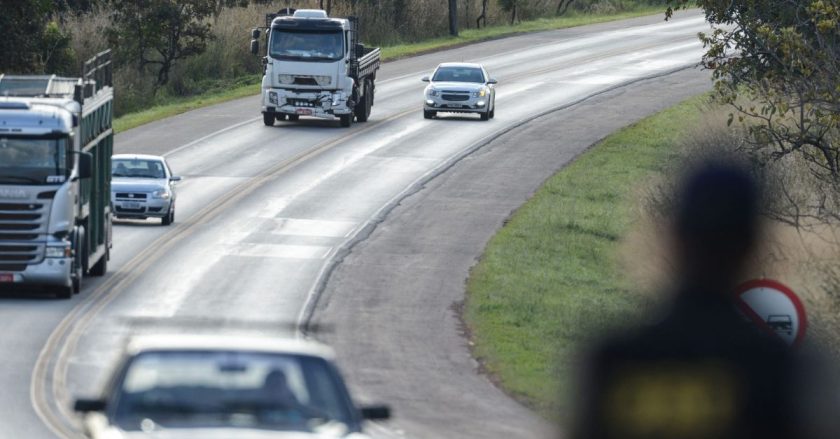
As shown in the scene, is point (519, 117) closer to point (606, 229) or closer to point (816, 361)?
point (606, 229)

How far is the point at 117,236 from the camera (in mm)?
32625

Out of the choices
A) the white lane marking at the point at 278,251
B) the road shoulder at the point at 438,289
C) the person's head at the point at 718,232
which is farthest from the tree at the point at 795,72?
the white lane marking at the point at 278,251

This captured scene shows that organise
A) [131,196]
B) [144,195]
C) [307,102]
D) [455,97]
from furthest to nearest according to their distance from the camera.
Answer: [455,97] → [307,102] → [131,196] → [144,195]

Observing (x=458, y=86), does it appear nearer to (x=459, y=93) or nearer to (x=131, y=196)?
(x=459, y=93)

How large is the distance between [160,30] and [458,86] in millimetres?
15209

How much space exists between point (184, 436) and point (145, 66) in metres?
56.4

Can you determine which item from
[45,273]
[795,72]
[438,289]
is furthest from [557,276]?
[45,273]

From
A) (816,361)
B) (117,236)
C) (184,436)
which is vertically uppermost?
(184,436)

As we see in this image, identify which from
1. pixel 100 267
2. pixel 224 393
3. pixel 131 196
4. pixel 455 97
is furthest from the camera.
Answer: pixel 455 97

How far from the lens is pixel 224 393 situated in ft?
31.9

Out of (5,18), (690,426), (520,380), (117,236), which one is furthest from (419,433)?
(5,18)

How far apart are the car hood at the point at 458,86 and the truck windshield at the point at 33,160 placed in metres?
28.0

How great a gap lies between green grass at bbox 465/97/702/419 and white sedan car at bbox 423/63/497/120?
6.05 m

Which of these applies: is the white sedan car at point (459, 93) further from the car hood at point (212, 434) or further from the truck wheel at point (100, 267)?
the car hood at point (212, 434)
